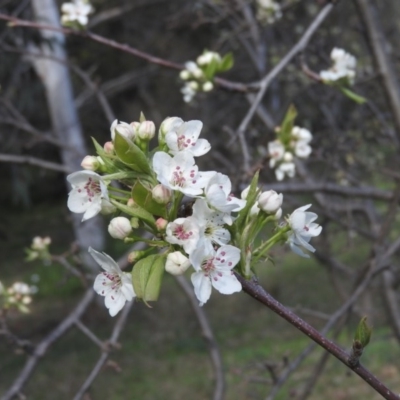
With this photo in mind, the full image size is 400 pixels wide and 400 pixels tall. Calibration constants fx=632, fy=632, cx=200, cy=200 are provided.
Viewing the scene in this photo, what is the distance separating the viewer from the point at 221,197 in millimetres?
892

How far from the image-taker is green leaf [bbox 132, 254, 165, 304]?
91cm

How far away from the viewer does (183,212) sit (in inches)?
37.4

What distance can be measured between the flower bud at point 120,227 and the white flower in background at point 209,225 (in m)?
0.14

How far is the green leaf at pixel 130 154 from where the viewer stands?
923 mm

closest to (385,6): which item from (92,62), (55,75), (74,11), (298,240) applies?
(55,75)

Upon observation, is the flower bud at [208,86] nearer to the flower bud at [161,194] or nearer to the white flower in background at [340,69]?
the white flower in background at [340,69]

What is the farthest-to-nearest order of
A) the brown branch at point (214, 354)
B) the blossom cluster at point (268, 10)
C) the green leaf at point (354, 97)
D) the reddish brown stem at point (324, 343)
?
the blossom cluster at point (268, 10)
the brown branch at point (214, 354)
the green leaf at point (354, 97)
the reddish brown stem at point (324, 343)

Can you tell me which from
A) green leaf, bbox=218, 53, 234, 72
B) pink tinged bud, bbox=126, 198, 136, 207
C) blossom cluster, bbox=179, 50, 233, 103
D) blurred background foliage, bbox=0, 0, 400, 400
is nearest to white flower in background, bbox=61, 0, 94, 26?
blossom cluster, bbox=179, 50, 233, 103

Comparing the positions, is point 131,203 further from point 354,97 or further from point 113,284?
point 354,97

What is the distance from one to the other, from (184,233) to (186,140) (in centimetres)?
21

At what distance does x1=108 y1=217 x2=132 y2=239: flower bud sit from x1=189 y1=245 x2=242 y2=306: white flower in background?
140 mm

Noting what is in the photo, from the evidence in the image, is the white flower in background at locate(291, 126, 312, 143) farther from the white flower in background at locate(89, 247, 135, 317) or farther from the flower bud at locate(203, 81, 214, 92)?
the white flower in background at locate(89, 247, 135, 317)

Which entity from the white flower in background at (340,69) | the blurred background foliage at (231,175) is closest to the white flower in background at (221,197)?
the blurred background foliage at (231,175)

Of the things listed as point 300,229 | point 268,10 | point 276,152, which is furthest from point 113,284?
point 268,10
